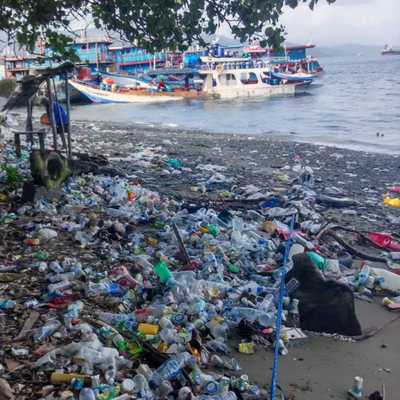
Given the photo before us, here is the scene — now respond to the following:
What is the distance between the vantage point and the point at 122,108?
33188 mm

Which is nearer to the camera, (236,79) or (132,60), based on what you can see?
(236,79)

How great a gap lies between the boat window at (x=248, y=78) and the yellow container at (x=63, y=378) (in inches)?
1540

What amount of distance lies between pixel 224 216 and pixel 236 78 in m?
34.9

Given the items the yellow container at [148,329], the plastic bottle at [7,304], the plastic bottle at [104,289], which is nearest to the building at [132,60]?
the plastic bottle at [104,289]

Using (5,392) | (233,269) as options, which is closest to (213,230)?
(233,269)

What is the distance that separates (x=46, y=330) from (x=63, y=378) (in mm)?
533

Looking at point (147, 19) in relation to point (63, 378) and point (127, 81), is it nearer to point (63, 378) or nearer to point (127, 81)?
point (63, 378)

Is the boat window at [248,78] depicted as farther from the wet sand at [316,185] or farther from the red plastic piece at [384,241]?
the red plastic piece at [384,241]

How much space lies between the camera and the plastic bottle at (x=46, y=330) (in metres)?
3.13

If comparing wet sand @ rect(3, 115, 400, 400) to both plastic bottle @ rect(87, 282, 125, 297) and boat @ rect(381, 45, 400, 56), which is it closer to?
plastic bottle @ rect(87, 282, 125, 297)

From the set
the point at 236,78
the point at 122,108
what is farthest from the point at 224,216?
the point at 236,78

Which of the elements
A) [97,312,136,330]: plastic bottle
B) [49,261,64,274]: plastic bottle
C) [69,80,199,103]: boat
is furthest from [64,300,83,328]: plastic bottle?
[69,80,199,103]: boat

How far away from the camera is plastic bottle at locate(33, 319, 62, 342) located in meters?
3.13

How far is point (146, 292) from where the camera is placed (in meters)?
4.02
